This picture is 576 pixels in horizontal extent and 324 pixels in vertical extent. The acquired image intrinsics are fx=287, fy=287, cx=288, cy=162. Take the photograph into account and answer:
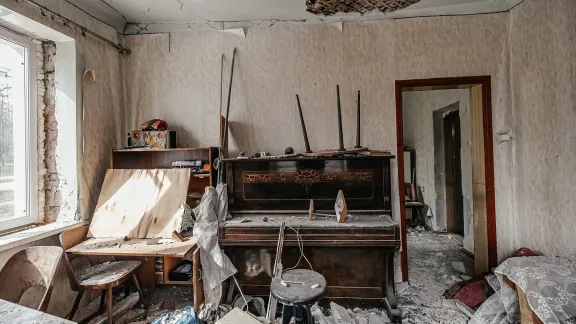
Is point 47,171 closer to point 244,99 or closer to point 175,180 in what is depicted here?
point 175,180

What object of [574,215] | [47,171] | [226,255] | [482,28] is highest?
[482,28]

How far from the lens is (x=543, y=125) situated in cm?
255

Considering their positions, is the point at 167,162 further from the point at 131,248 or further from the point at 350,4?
the point at 350,4

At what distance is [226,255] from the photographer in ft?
8.43

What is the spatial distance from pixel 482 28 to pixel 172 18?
320 centimetres

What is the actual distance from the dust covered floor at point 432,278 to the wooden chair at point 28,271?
8.65 ft

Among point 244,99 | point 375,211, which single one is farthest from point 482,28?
point 244,99

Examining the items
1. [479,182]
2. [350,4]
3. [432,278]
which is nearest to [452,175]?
[479,182]

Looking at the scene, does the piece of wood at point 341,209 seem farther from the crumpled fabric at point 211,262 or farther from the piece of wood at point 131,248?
→ the piece of wood at point 131,248

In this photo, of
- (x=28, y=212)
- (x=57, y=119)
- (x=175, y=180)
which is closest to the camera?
(x=28, y=212)

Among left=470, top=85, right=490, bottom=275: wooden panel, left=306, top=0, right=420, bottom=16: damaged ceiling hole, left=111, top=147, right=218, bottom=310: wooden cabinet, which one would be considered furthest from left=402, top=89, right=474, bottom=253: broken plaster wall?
left=111, top=147, right=218, bottom=310: wooden cabinet

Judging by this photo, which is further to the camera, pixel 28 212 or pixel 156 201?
pixel 156 201

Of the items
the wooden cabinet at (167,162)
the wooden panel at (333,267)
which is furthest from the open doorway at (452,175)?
the wooden cabinet at (167,162)

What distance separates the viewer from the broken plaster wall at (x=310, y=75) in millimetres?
2893
